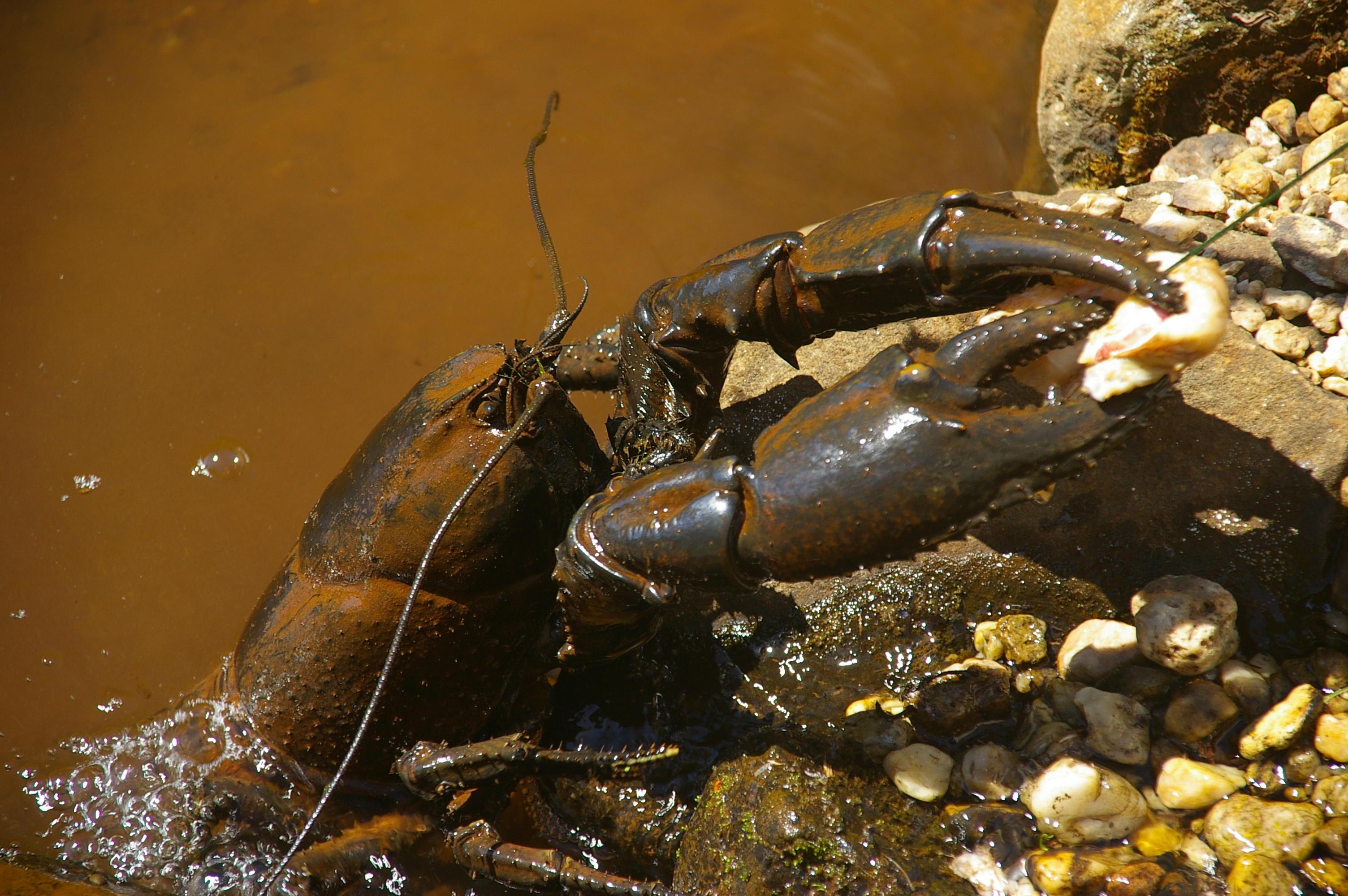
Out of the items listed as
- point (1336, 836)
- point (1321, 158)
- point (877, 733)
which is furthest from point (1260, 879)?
point (1321, 158)

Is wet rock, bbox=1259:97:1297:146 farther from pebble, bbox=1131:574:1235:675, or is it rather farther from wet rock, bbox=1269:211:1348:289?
pebble, bbox=1131:574:1235:675

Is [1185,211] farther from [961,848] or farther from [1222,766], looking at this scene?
[961,848]

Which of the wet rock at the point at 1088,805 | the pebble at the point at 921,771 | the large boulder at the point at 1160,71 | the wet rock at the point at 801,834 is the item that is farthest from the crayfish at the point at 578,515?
the large boulder at the point at 1160,71

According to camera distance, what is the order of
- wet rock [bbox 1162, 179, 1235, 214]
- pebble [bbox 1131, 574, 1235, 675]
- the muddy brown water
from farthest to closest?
the muddy brown water < wet rock [bbox 1162, 179, 1235, 214] < pebble [bbox 1131, 574, 1235, 675]

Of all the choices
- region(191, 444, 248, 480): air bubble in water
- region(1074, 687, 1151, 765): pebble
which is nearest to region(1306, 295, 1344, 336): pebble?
region(1074, 687, 1151, 765): pebble

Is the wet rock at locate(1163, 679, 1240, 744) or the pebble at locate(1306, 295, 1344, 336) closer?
the wet rock at locate(1163, 679, 1240, 744)

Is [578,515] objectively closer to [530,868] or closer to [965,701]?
[530,868]

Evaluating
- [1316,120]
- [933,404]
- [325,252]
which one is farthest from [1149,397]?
[325,252]
